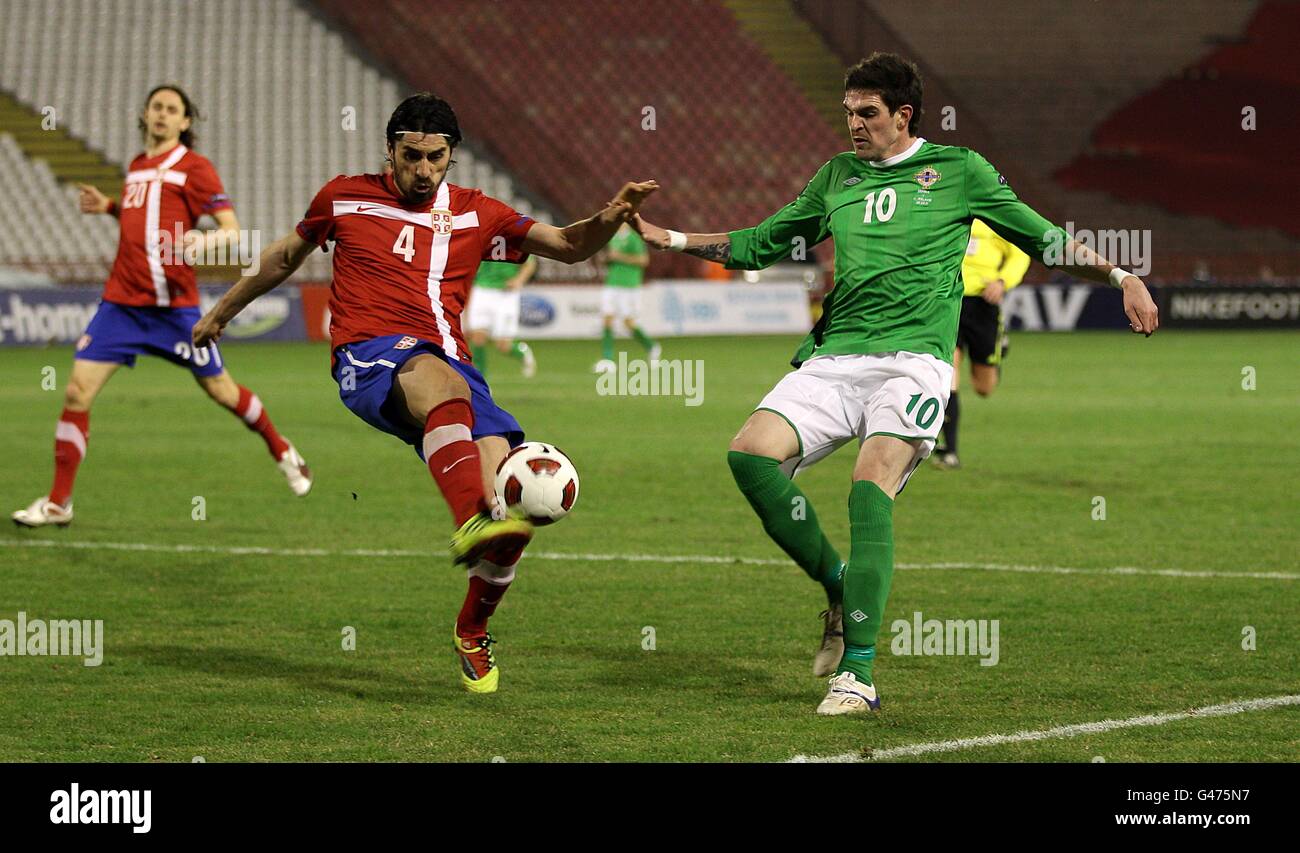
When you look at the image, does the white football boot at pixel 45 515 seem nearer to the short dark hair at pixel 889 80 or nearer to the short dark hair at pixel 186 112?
the short dark hair at pixel 186 112

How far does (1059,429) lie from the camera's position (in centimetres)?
1591

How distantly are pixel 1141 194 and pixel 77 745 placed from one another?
1554 inches

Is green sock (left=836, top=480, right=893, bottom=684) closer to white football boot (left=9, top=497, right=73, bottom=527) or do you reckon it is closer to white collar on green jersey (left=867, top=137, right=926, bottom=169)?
white collar on green jersey (left=867, top=137, right=926, bottom=169)

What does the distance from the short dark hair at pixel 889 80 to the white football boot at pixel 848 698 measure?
180cm

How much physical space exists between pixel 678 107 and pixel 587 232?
33442 millimetres

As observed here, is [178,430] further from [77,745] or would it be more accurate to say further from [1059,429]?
[77,745]

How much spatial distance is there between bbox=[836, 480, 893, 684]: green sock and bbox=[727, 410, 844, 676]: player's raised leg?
0.24 metres

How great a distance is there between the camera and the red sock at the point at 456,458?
5504 mm

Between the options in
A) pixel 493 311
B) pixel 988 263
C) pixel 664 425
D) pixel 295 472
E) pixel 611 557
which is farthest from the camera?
pixel 493 311

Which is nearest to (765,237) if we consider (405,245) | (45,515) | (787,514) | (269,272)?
(787,514)

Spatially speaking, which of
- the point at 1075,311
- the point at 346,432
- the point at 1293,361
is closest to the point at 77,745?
the point at 346,432

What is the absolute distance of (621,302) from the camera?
77.4 ft

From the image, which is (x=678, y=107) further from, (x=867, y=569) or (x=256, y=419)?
(x=867, y=569)

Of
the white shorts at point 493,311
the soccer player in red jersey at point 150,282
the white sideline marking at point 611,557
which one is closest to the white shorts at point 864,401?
the white sideline marking at point 611,557
